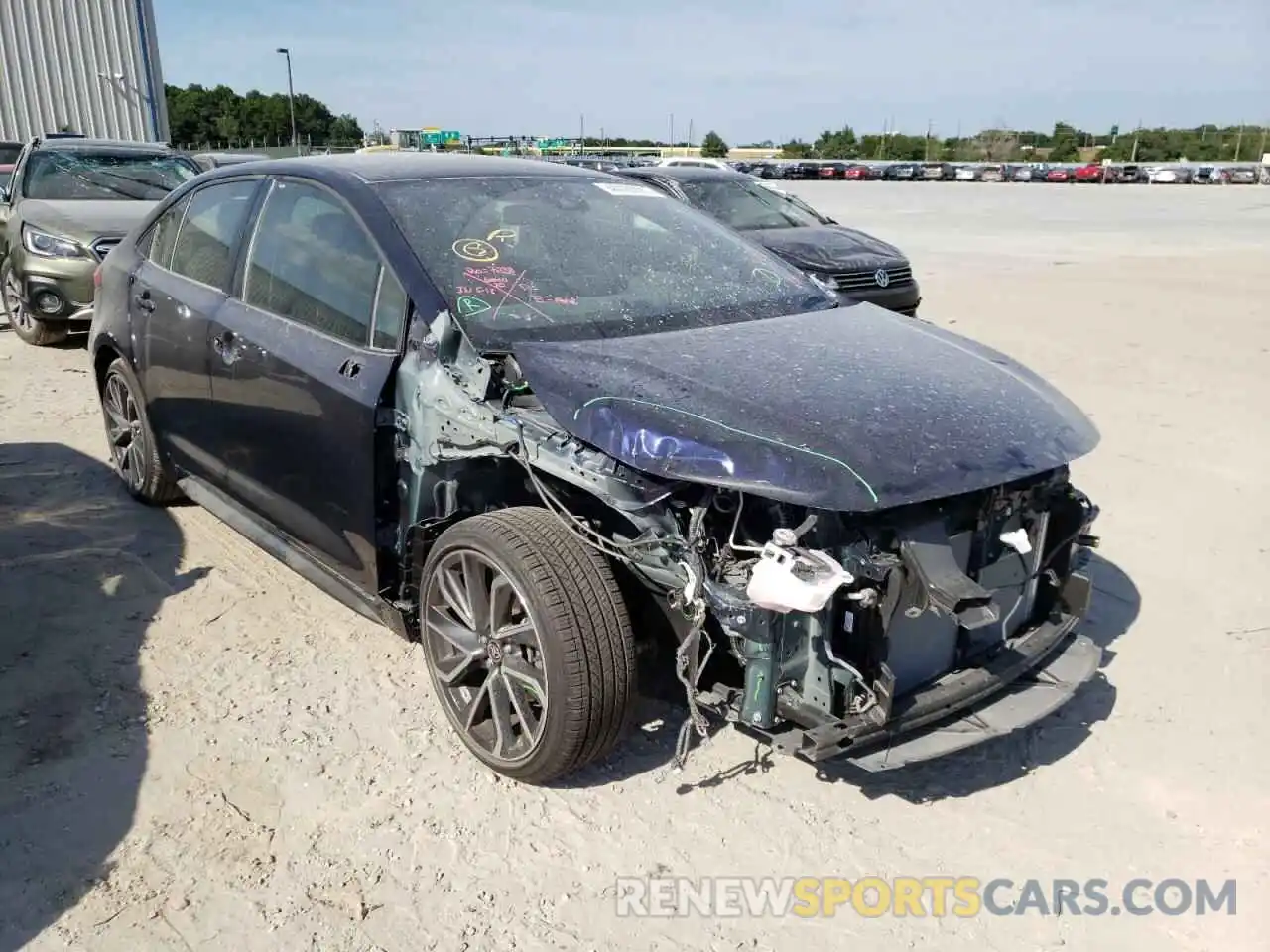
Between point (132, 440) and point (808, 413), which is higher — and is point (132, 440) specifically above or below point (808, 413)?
below

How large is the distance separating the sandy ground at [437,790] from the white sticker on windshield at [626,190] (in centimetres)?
196

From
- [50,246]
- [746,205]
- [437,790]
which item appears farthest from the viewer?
[746,205]

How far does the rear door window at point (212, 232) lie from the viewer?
13.2ft

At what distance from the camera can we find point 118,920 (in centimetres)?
249

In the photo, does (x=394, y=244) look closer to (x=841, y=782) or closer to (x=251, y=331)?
(x=251, y=331)

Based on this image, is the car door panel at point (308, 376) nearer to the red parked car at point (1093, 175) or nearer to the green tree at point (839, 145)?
the red parked car at point (1093, 175)

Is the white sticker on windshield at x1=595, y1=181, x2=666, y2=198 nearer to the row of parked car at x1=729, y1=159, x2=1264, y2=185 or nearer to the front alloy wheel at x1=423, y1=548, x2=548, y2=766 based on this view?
the front alloy wheel at x1=423, y1=548, x2=548, y2=766

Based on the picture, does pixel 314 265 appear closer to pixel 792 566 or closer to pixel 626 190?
pixel 626 190

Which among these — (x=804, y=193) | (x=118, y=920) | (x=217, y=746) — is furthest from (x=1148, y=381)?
(x=804, y=193)

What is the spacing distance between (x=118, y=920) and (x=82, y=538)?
2603 mm

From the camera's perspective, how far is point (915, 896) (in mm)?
2643

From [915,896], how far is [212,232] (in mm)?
3597

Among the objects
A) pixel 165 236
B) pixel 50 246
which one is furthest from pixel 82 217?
pixel 165 236

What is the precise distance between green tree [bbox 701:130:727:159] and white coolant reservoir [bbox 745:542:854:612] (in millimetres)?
80888
